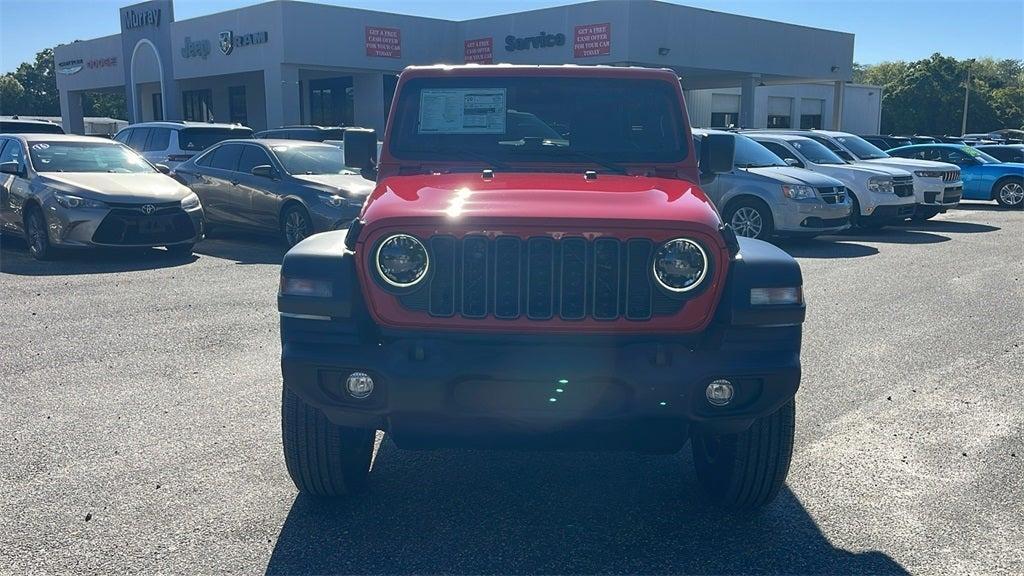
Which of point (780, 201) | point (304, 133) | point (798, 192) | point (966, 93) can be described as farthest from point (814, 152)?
point (966, 93)

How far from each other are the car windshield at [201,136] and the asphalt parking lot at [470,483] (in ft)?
27.5

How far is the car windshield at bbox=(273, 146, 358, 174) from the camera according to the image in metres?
12.1

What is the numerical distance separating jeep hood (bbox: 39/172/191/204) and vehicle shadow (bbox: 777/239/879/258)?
25.5ft

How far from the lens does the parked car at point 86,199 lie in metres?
10.6

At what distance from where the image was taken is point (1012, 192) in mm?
19516

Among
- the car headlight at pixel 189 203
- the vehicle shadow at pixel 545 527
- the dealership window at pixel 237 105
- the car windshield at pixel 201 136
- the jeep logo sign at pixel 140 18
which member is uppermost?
the jeep logo sign at pixel 140 18

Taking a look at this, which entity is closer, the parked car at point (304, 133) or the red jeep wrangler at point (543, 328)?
the red jeep wrangler at point (543, 328)

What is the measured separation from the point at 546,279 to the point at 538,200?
0.38m

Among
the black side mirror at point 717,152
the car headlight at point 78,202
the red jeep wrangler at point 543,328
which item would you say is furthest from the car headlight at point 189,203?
the red jeep wrangler at point 543,328

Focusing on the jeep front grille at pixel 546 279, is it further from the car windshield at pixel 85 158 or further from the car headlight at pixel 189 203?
the car windshield at pixel 85 158

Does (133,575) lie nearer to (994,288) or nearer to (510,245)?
(510,245)

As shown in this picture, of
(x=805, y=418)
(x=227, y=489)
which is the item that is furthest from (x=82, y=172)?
(x=805, y=418)

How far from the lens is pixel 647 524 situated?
3744mm

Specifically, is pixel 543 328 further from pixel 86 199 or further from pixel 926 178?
pixel 926 178
